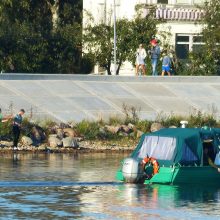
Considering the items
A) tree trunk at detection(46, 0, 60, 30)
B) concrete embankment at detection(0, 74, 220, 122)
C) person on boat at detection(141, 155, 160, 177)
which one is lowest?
person on boat at detection(141, 155, 160, 177)

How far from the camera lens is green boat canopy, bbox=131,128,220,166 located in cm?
3845

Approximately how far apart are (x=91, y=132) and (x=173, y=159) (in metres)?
15.6

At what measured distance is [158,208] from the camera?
32906mm

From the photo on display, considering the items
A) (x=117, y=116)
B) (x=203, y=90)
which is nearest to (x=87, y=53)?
(x=203, y=90)

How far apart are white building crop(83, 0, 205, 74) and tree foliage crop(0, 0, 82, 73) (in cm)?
267

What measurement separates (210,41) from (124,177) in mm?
33321

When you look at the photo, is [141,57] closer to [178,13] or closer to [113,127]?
[113,127]

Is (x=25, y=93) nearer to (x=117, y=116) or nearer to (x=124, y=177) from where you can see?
(x=117, y=116)

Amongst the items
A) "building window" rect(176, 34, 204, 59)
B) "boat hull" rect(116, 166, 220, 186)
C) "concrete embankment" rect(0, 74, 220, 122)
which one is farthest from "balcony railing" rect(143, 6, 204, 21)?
"boat hull" rect(116, 166, 220, 186)

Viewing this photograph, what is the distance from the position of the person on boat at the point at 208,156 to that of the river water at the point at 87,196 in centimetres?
89

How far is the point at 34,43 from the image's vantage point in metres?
72.5

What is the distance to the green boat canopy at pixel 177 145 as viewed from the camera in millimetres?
38450

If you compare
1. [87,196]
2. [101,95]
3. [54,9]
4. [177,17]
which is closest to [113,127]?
[101,95]

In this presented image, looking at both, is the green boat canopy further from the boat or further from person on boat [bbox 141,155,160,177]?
person on boat [bbox 141,155,160,177]
